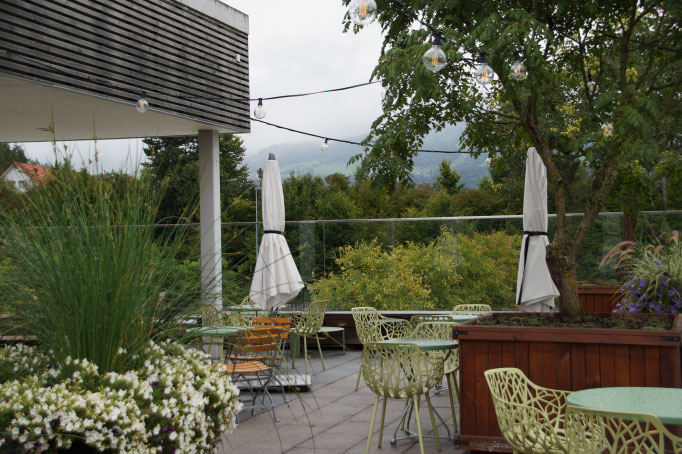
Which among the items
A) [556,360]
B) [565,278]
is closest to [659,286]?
[565,278]

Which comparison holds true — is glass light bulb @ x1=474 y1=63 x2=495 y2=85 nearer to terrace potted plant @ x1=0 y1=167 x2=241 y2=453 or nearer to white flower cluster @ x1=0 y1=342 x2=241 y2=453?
terrace potted plant @ x1=0 y1=167 x2=241 y2=453

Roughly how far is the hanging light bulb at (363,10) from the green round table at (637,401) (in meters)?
2.35

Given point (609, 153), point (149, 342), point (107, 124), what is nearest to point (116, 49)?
point (107, 124)

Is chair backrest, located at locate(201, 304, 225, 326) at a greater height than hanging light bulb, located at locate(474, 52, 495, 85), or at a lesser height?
lesser

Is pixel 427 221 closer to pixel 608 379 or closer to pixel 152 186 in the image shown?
pixel 608 379

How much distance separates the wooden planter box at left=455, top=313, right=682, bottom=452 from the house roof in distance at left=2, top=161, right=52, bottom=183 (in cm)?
296

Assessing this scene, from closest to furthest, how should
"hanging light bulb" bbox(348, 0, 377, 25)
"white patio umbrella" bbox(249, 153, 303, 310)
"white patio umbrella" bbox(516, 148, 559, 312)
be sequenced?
"hanging light bulb" bbox(348, 0, 377, 25) < "white patio umbrella" bbox(516, 148, 559, 312) < "white patio umbrella" bbox(249, 153, 303, 310)

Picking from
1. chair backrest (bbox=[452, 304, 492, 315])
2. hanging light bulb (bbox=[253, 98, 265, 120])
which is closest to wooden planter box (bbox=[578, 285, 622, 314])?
chair backrest (bbox=[452, 304, 492, 315])

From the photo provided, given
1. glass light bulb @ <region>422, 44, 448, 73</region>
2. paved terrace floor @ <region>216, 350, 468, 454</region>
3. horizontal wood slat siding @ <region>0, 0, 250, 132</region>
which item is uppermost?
horizontal wood slat siding @ <region>0, 0, 250, 132</region>

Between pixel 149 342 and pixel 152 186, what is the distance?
0.74 metres

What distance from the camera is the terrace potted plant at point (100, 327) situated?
2357 mm

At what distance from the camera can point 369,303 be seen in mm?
10398

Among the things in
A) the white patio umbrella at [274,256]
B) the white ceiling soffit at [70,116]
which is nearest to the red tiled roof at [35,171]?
the white ceiling soffit at [70,116]

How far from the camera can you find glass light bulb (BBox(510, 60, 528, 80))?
4.94 metres
